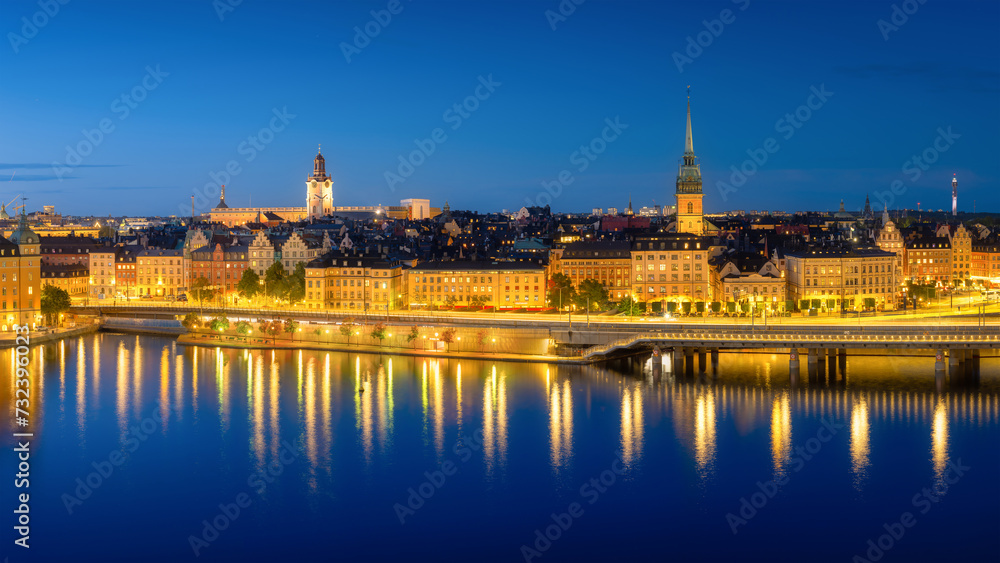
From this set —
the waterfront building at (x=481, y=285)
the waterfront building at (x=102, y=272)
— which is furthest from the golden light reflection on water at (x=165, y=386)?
the waterfront building at (x=102, y=272)

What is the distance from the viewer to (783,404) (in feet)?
83.9

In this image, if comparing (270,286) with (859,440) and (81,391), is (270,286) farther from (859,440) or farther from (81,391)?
(859,440)

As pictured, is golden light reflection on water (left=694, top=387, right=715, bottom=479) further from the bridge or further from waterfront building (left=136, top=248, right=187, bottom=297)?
waterfront building (left=136, top=248, right=187, bottom=297)

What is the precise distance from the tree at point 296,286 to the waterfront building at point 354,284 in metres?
0.30

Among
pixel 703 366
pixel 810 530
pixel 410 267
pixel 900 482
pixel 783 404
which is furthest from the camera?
pixel 410 267

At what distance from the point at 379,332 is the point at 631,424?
1331 centimetres

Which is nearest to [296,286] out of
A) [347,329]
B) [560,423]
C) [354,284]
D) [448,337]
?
[354,284]

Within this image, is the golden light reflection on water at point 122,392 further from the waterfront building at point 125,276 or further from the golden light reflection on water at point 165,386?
the waterfront building at point 125,276

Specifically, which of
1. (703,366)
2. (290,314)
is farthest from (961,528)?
(290,314)

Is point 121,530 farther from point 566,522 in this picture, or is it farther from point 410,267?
point 410,267

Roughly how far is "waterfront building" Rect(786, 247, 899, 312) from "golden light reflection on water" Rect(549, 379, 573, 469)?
17341mm

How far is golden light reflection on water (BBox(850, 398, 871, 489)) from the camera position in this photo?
66.5 feet

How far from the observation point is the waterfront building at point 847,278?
42.0 meters

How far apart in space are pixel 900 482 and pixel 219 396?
16858mm
